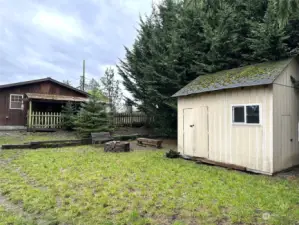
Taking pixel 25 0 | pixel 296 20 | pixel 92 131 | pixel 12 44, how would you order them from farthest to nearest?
pixel 12 44 → pixel 92 131 → pixel 25 0 → pixel 296 20

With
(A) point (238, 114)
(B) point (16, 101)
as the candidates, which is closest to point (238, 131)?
(A) point (238, 114)

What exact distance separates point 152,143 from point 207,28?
6905 mm

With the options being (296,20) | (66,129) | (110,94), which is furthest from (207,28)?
(110,94)

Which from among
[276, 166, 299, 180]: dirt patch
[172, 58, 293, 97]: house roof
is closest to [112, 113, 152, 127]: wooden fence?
[172, 58, 293, 97]: house roof

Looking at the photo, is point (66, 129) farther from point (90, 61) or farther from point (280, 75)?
point (90, 61)

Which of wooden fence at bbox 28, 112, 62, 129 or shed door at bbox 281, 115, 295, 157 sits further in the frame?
wooden fence at bbox 28, 112, 62, 129

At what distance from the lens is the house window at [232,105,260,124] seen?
21.6 ft

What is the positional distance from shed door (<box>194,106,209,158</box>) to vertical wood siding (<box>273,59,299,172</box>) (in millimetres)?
2410

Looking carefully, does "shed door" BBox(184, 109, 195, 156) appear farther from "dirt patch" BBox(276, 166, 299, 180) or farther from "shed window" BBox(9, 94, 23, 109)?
"shed window" BBox(9, 94, 23, 109)

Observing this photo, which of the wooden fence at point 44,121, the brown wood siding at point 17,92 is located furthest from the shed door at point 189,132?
the brown wood siding at point 17,92

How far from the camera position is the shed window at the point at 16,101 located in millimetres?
16922

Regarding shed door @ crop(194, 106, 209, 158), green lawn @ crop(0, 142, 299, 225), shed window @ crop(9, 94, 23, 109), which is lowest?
green lawn @ crop(0, 142, 299, 225)

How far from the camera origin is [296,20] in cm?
891

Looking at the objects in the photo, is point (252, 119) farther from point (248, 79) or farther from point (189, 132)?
point (189, 132)
